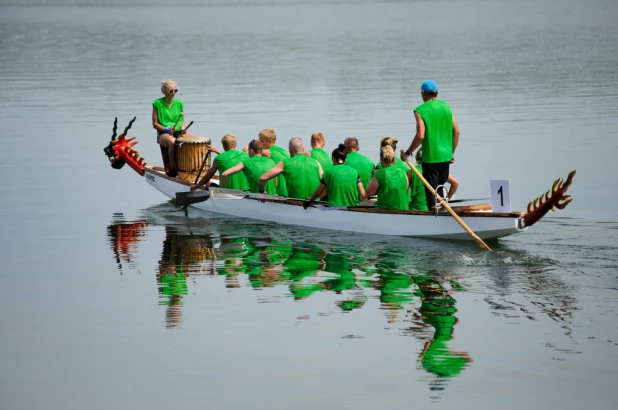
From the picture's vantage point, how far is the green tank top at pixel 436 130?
15.9m

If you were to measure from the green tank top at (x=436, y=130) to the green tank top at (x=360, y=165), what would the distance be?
168 centimetres

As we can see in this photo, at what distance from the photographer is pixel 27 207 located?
848 inches

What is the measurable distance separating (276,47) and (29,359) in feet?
177

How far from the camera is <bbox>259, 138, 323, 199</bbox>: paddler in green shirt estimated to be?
17.9 meters

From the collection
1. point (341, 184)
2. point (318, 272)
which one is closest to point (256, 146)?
point (341, 184)

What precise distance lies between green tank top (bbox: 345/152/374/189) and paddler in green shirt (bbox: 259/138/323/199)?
0.76 m

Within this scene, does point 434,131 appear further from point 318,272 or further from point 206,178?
point 206,178

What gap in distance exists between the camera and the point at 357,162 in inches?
691

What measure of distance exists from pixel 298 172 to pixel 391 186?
2125 mm

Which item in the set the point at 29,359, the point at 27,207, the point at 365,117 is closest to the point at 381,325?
the point at 29,359

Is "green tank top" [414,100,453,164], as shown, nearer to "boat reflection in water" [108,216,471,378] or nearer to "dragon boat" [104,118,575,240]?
"dragon boat" [104,118,575,240]

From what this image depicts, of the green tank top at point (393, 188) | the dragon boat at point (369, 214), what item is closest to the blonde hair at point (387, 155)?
the green tank top at point (393, 188)

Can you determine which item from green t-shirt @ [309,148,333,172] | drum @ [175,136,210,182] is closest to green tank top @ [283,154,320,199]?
green t-shirt @ [309,148,333,172]

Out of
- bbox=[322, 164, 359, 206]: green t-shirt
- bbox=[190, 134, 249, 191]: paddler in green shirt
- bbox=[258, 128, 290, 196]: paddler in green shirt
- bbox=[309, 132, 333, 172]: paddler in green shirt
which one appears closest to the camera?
bbox=[322, 164, 359, 206]: green t-shirt
